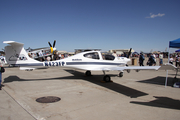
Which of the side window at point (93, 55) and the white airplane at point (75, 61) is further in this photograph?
the side window at point (93, 55)

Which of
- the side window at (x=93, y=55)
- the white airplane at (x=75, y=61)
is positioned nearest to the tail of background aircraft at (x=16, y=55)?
the white airplane at (x=75, y=61)

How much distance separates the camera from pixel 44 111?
4.00 m

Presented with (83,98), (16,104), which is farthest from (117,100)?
(16,104)

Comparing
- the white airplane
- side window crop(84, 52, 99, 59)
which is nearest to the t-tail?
the white airplane

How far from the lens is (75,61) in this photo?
28.4 feet

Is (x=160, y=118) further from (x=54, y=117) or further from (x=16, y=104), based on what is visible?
(x=16, y=104)

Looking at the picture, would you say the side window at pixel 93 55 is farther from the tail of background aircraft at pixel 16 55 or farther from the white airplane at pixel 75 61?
the tail of background aircraft at pixel 16 55

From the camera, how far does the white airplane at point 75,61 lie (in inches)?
287

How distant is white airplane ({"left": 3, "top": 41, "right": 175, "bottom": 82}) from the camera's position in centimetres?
729

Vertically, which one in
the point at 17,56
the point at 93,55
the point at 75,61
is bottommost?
the point at 75,61

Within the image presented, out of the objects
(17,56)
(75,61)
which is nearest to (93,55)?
(75,61)

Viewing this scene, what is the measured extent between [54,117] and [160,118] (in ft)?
9.84

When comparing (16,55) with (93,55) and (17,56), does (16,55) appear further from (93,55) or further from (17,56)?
(93,55)

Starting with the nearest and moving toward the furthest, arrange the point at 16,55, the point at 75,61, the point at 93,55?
the point at 16,55 < the point at 75,61 < the point at 93,55
